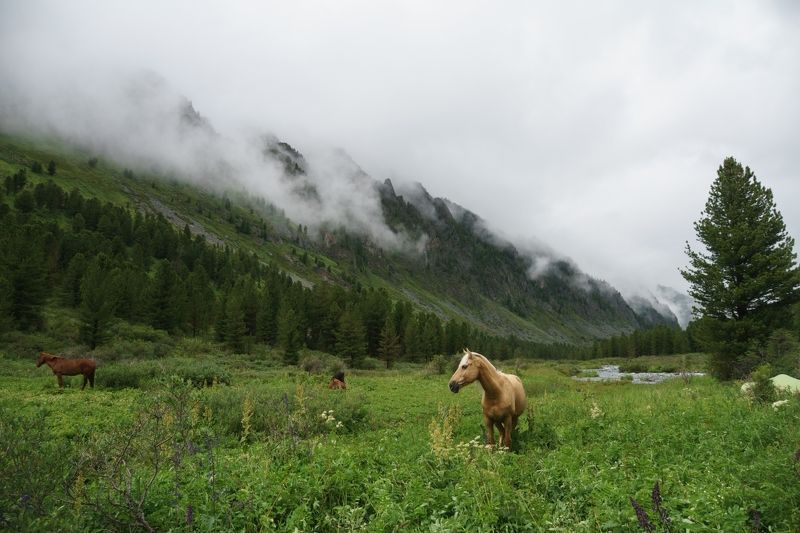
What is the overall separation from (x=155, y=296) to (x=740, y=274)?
3020 inches

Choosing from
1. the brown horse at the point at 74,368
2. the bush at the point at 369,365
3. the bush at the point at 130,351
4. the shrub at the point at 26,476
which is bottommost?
the bush at the point at 369,365

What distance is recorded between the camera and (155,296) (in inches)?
2702

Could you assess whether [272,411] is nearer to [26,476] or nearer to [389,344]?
[26,476]

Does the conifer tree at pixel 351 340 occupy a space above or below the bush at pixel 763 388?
below

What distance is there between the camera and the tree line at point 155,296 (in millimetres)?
51219

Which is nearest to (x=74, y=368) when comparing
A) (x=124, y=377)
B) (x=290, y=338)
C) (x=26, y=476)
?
(x=124, y=377)

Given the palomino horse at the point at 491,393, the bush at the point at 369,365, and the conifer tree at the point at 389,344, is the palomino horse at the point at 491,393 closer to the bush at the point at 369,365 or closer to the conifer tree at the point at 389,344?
the bush at the point at 369,365

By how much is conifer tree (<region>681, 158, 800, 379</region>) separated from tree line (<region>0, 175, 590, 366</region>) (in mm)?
50374

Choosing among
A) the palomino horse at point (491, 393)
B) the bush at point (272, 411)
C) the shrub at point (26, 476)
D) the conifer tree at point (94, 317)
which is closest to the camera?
the shrub at point (26, 476)

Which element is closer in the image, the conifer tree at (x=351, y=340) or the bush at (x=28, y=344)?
the bush at (x=28, y=344)

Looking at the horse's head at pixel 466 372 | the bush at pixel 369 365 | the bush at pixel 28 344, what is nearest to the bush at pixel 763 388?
the horse's head at pixel 466 372

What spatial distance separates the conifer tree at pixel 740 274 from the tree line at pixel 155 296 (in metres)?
50.4

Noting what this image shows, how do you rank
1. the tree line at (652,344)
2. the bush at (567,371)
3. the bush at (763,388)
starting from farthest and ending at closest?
the tree line at (652,344)
the bush at (567,371)
the bush at (763,388)

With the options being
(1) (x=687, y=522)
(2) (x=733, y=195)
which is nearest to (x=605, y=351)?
(2) (x=733, y=195)
